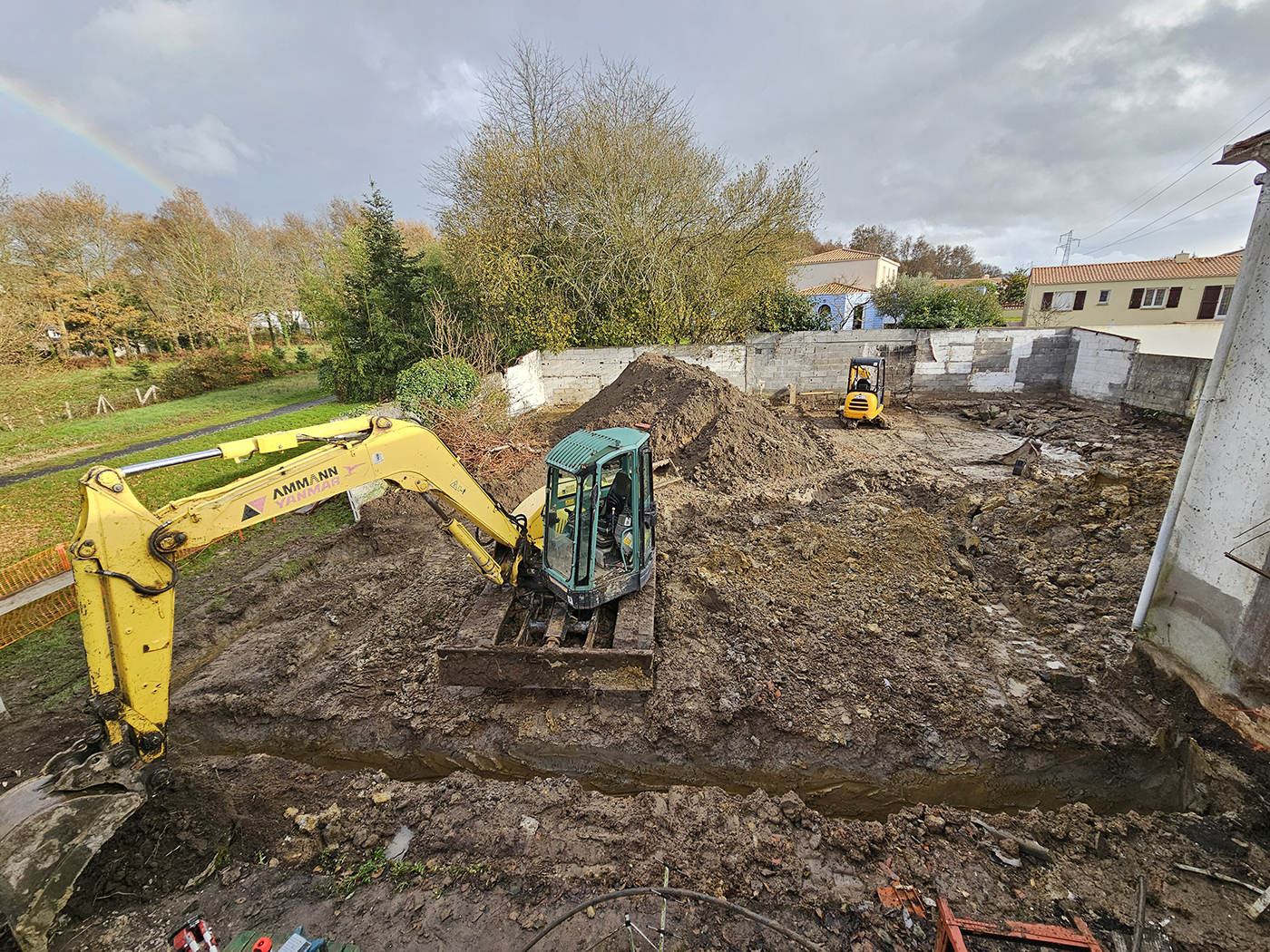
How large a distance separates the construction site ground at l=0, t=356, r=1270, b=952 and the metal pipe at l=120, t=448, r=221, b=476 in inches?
102

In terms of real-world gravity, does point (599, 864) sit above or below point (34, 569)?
below

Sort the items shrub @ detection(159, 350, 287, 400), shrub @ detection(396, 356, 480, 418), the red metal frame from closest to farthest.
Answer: the red metal frame → shrub @ detection(396, 356, 480, 418) → shrub @ detection(159, 350, 287, 400)

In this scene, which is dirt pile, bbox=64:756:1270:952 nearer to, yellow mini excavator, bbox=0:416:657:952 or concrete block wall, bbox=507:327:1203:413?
yellow mini excavator, bbox=0:416:657:952

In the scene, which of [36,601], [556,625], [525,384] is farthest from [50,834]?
[525,384]

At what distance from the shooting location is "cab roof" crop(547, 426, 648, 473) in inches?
195

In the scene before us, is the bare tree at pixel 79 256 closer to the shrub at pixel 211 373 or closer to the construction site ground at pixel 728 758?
the shrub at pixel 211 373

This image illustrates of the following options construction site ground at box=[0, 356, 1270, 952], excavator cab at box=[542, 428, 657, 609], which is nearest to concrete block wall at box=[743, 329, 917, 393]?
construction site ground at box=[0, 356, 1270, 952]

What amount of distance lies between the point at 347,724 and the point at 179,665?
261 centimetres

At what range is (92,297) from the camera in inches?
882

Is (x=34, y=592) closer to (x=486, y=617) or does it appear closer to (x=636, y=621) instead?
(x=486, y=617)

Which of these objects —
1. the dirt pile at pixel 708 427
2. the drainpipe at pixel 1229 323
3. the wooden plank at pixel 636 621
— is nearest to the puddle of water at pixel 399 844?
the wooden plank at pixel 636 621

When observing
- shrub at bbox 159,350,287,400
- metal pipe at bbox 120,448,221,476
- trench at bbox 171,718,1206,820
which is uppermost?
metal pipe at bbox 120,448,221,476

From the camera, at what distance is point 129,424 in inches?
672

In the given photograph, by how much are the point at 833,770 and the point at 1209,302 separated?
4079 centimetres
